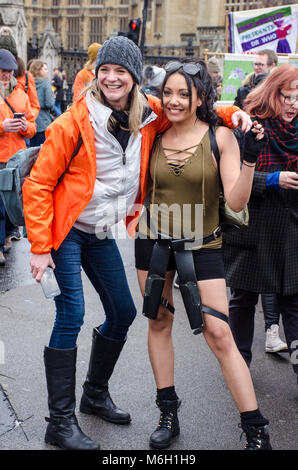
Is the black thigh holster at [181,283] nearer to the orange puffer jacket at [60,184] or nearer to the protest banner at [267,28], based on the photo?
the orange puffer jacket at [60,184]

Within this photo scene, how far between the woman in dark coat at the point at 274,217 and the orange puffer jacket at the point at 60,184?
3.74 ft

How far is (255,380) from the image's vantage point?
429 cm

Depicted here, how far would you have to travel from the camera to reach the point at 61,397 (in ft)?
10.8

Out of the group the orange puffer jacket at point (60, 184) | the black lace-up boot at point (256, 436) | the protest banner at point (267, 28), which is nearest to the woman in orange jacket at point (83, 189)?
the orange puffer jacket at point (60, 184)

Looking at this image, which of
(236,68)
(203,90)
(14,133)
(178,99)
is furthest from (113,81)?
(236,68)

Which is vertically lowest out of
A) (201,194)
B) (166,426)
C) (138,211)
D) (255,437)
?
(166,426)

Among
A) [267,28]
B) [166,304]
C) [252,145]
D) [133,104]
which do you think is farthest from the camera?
[267,28]

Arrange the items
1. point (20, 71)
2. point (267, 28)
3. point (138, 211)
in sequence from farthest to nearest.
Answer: point (267, 28)
point (20, 71)
point (138, 211)

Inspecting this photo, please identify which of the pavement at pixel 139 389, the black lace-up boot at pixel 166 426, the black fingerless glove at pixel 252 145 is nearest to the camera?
the black fingerless glove at pixel 252 145

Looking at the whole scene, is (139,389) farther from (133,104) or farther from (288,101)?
(288,101)

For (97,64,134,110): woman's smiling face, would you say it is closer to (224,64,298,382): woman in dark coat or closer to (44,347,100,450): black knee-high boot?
(224,64,298,382): woman in dark coat

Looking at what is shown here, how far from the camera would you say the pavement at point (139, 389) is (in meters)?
3.43

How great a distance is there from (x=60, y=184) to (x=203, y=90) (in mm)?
852
